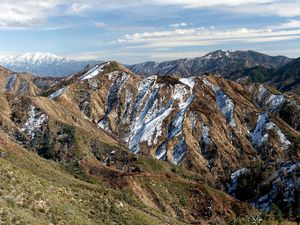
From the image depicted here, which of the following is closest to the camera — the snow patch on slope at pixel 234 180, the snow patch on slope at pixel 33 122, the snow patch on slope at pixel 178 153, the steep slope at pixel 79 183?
the steep slope at pixel 79 183

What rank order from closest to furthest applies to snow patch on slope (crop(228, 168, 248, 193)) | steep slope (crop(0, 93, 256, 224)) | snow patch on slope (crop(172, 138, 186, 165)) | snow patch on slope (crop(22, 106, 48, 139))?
steep slope (crop(0, 93, 256, 224)), snow patch on slope (crop(22, 106, 48, 139)), snow patch on slope (crop(228, 168, 248, 193)), snow patch on slope (crop(172, 138, 186, 165))

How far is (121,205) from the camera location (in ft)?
179

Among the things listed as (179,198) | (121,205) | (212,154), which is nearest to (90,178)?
(179,198)

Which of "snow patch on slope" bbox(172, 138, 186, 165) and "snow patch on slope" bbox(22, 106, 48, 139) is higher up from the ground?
"snow patch on slope" bbox(22, 106, 48, 139)

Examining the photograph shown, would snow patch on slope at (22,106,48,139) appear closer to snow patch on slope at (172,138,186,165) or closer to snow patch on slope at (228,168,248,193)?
snow patch on slope at (172,138,186,165)

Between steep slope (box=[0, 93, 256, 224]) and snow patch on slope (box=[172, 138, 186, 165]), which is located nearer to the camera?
steep slope (box=[0, 93, 256, 224])

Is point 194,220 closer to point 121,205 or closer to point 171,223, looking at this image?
point 171,223

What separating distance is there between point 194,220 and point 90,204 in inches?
2095

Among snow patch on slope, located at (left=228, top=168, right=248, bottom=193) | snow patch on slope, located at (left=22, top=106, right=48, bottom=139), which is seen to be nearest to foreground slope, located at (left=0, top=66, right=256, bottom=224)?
snow patch on slope, located at (left=22, top=106, right=48, bottom=139)

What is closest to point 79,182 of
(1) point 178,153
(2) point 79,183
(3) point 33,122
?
(2) point 79,183

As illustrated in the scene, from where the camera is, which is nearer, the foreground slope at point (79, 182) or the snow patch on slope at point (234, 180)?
the foreground slope at point (79, 182)

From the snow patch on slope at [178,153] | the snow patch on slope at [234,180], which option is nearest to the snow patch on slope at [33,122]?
the snow patch on slope at [178,153]

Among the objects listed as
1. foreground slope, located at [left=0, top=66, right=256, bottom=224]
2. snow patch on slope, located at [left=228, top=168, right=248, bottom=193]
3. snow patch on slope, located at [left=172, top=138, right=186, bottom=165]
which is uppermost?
foreground slope, located at [left=0, top=66, right=256, bottom=224]

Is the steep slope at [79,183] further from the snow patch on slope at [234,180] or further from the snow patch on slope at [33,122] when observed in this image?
the snow patch on slope at [234,180]
